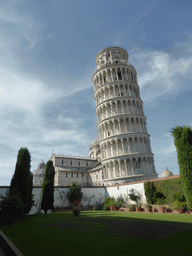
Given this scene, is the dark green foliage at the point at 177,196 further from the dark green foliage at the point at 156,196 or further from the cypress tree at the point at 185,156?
the cypress tree at the point at 185,156

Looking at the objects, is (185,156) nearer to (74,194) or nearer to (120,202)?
(120,202)

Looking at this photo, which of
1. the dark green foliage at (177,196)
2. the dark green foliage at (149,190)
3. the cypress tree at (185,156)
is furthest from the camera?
the dark green foliage at (149,190)

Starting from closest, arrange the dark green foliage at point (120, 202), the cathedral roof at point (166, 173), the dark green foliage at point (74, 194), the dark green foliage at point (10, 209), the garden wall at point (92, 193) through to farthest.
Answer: the dark green foliage at point (10, 209) < the dark green foliage at point (120, 202) < the garden wall at point (92, 193) < the dark green foliage at point (74, 194) < the cathedral roof at point (166, 173)

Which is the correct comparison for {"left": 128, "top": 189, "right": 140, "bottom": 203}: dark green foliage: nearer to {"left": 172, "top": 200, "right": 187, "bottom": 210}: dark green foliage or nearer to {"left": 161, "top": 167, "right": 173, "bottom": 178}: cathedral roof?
{"left": 172, "top": 200, "right": 187, "bottom": 210}: dark green foliage

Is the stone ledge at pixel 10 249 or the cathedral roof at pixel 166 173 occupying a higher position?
the cathedral roof at pixel 166 173

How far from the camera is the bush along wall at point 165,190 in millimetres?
17484

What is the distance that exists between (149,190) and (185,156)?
984 centimetres

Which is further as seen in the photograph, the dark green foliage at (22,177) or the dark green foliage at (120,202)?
the dark green foliage at (120,202)

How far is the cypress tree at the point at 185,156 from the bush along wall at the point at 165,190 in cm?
481

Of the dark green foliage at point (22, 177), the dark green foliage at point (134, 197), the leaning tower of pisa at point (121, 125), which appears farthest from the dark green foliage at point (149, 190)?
the leaning tower of pisa at point (121, 125)

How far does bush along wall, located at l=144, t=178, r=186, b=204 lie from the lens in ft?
57.4

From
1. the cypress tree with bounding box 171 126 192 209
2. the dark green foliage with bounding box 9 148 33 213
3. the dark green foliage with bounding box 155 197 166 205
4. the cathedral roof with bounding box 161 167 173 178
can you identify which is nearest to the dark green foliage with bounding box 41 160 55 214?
the dark green foliage with bounding box 9 148 33 213

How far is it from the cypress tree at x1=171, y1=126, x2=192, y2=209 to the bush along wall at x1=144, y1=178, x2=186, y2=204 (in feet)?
15.8

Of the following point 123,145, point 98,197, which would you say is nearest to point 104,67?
point 123,145
